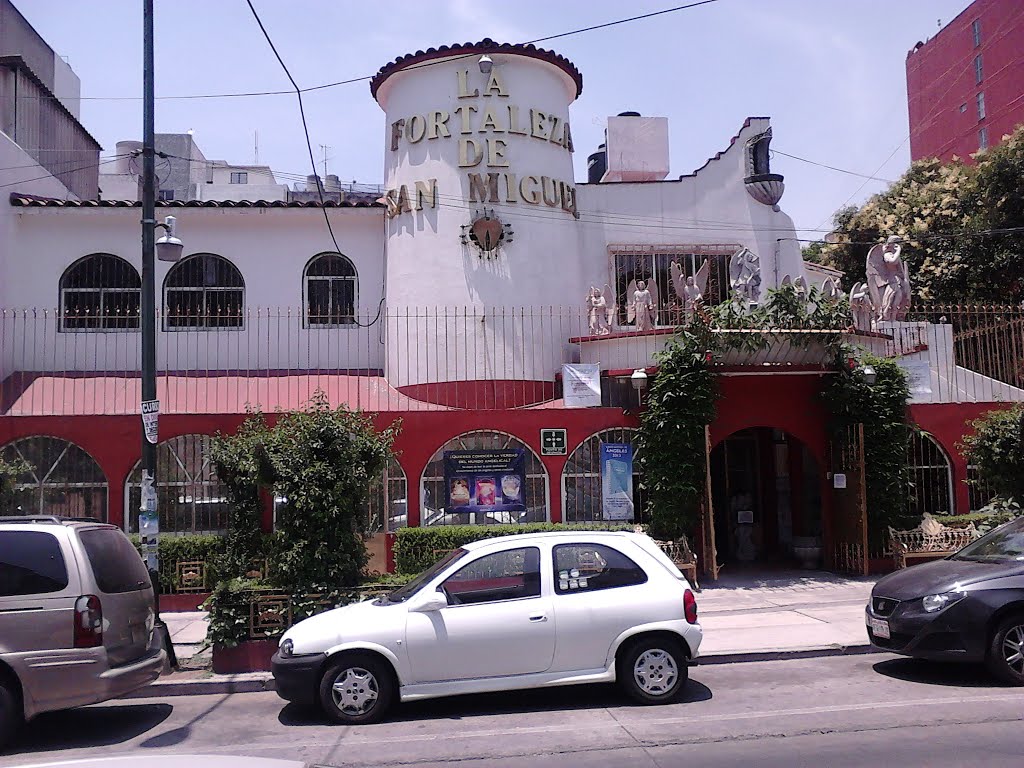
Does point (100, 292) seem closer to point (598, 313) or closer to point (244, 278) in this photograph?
point (244, 278)

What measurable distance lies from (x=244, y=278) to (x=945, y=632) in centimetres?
1388

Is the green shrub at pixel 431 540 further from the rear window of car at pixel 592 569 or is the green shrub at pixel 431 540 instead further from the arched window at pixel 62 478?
the rear window of car at pixel 592 569

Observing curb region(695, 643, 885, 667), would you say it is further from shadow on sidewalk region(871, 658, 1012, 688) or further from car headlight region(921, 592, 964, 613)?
car headlight region(921, 592, 964, 613)

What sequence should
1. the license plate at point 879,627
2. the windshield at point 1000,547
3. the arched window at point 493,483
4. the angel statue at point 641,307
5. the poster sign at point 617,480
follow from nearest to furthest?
the license plate at point 879,627
the windshield at point 1000,547
the arched window at point 493,483
the poster sign at point 617,480
the angel statue at point 641,307

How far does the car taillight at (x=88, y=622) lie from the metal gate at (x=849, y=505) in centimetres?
1114

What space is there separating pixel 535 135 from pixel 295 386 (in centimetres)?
645

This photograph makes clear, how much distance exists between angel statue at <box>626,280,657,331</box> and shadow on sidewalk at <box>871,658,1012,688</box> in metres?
7.59

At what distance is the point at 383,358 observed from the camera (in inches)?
698

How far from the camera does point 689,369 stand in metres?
14.2

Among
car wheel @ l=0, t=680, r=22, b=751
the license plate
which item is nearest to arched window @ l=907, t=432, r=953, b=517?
the license plate

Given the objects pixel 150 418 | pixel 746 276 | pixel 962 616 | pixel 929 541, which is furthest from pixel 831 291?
pixel 150 418

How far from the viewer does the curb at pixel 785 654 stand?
10062 millimetres

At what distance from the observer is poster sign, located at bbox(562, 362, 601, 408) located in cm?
1539

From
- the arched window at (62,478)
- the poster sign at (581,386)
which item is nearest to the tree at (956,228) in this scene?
the poster sign at (581,386)
